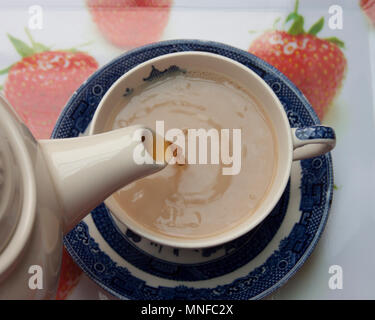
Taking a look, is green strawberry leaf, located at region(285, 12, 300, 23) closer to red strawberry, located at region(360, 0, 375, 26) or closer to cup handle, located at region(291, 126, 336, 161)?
red strawberry, located at region(360, 0, 375, 26)

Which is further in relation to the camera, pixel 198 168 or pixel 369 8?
pixel 369 8

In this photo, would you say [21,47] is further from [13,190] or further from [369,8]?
[369,8]

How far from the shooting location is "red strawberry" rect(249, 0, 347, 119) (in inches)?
33.4

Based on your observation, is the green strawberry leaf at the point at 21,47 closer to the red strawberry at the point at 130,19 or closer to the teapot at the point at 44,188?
the red strawberry at the point at 130,19

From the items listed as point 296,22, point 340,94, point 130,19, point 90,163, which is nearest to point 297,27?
point 296,22

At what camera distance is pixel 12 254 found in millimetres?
432

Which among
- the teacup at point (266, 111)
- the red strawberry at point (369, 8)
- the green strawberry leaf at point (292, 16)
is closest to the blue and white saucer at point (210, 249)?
the teacup at point (266, 111)

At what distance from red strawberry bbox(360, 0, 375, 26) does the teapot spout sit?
602mm

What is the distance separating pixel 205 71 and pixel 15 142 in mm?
368

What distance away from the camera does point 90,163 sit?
49cm

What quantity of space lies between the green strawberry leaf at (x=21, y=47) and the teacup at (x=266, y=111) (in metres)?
0.25

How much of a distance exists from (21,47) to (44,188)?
0.48 m
